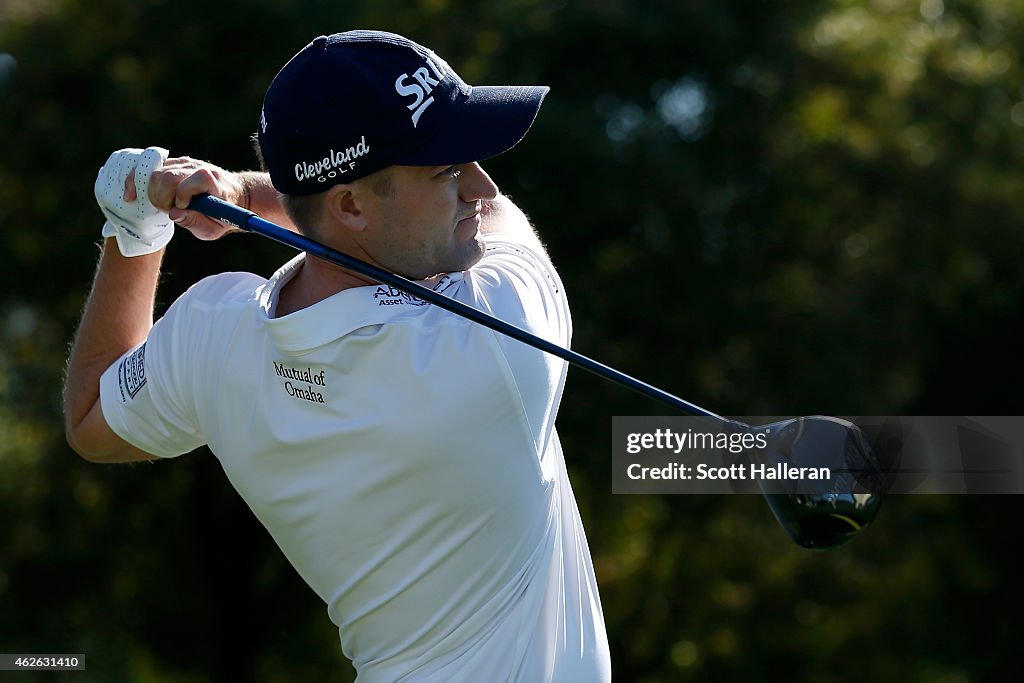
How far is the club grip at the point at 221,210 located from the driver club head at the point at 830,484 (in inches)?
38.8

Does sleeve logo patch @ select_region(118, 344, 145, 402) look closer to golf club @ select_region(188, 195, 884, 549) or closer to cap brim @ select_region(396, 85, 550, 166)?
golf club @ select_region(188, 195, 884, 549)

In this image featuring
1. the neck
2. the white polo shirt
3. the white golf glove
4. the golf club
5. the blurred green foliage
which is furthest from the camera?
the blurred green foliage

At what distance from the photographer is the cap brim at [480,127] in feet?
6.89

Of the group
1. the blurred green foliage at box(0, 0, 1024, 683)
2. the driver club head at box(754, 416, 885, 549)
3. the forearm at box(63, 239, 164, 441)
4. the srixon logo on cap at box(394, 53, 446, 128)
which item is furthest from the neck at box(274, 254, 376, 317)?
the blurred green foliage at box(0, 0, 1024, 683)

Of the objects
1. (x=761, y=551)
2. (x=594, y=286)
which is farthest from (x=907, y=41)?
(x=761, y=551)

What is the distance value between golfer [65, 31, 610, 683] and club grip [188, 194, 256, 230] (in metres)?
0.02

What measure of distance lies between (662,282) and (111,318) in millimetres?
8901

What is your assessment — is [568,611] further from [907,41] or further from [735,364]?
[907,41]

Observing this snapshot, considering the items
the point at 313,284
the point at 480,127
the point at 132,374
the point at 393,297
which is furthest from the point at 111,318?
the point at 480,127

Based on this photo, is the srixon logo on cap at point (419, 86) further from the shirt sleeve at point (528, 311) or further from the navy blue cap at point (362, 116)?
the shirt sleeve at point (528, 311)

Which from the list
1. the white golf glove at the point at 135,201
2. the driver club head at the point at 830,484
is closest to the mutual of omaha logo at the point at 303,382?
the white golf glove at the point at 135,201

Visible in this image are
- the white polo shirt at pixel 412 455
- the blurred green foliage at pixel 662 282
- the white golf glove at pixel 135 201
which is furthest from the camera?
the blurred green foliage at pixel 662 282

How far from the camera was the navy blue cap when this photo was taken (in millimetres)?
2066

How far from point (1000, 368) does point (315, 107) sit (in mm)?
11029
